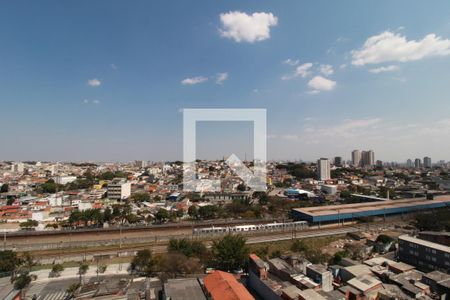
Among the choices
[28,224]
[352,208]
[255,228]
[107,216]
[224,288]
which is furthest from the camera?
[352,208]

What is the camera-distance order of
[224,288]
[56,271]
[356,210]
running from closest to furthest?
[224,288] → [56,271] → [356,210]

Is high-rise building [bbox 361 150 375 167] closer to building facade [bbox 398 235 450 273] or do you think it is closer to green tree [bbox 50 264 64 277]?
building facade [bbox 398 235 450 273]

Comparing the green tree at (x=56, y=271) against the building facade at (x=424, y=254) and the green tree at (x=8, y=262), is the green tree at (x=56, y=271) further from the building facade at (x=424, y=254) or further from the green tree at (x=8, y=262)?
the building facade at (x=424, y=254)

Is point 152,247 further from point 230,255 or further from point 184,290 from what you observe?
point 184,290

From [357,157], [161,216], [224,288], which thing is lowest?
[161,216]

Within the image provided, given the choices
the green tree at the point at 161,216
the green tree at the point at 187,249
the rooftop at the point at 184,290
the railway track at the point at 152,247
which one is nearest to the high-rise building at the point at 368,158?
the railway track at the point at 152,247

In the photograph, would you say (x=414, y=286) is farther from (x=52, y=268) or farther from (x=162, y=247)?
(x=52, y=268)

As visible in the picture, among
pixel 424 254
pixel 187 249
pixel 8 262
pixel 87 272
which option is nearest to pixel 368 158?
pixel 424 254
